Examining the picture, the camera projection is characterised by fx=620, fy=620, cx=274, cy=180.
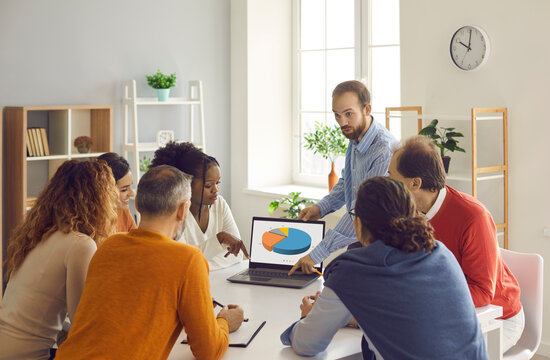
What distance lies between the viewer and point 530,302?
2.51 meters

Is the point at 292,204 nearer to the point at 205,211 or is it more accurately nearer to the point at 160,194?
the point at 205,211

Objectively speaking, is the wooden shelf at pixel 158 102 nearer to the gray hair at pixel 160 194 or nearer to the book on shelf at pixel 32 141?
the book on shelf at pixel 32 141

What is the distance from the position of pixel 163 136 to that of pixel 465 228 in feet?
10.5

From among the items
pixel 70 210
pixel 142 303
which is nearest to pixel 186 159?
pixel 70 210

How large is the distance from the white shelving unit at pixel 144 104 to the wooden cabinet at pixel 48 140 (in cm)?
23

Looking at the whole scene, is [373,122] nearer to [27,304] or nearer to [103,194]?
[103,194]

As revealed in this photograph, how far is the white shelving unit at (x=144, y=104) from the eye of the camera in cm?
461

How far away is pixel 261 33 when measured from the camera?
544 cm

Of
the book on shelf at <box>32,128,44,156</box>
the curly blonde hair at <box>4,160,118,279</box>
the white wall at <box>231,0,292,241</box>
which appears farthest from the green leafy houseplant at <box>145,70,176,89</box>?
the curly blonde hair at <box>4,160,118,279</box>

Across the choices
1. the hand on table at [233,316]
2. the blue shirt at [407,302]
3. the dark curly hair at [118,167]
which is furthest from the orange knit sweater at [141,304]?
the dark curly hair at [118,167]

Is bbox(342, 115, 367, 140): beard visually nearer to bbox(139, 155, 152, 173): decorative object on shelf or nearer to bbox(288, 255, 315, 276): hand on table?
bbox(288, 255, 315, 276): hand on table

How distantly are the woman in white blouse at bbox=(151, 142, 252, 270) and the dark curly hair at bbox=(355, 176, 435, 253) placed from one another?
1236 millimetres

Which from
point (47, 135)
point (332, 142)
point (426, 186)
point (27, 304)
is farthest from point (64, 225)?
point (332, 142)

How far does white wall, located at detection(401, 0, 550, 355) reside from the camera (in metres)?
3.62
